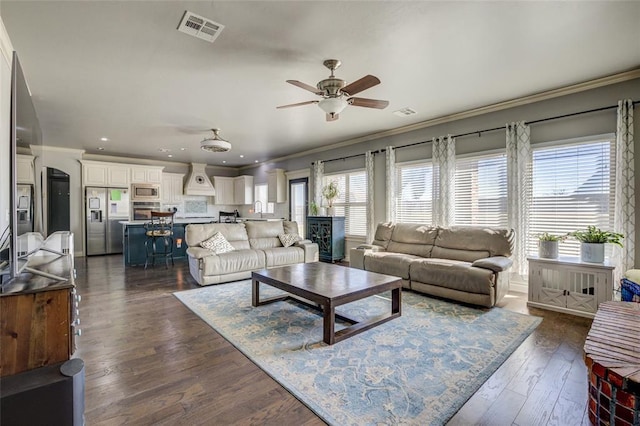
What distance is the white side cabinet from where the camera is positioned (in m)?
3.12

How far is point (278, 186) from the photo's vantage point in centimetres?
834

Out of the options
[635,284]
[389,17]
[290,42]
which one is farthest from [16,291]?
[635,284]

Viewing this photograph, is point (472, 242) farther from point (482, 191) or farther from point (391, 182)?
point (391, 182)

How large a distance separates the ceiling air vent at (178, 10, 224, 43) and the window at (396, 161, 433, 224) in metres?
3.94

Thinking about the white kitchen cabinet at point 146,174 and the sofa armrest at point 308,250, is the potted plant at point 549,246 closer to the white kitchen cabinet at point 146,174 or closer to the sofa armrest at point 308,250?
the sofa armrest at point 308,250

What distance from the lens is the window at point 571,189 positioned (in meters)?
3.52

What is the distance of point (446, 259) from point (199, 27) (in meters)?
4.00

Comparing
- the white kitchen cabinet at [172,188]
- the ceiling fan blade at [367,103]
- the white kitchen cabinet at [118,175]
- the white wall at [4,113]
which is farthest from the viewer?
the white kitchen cabinet at [172,188]

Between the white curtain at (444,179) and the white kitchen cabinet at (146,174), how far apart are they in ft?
24.3

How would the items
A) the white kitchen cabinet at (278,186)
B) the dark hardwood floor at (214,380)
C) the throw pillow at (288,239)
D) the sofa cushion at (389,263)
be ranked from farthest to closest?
the white kitchen cabinet at (278,186) < the throw pillow at (288,239) < the sofa cushion at (389,263) < the dark hardwood floor at (214,380)

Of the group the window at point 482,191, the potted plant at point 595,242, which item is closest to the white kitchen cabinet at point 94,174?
the window at point 482,191

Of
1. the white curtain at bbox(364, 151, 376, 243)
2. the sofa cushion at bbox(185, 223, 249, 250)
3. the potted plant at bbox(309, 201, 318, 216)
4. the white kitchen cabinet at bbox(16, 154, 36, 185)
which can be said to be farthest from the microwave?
the white kitchen cabinet at bbox(16, 154, 36, 185)

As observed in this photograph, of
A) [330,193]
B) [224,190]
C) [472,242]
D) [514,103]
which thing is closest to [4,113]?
[330,193]

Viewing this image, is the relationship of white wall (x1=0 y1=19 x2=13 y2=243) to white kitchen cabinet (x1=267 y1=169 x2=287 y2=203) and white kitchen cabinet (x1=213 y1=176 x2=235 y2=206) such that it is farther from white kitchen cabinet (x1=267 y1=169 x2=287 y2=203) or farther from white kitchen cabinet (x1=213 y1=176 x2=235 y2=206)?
white kitchen cabinet (x1=213 y1=176 x2=235 y2=206)
